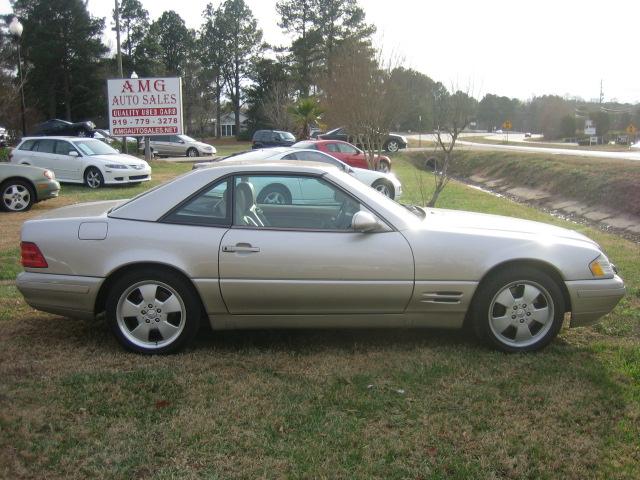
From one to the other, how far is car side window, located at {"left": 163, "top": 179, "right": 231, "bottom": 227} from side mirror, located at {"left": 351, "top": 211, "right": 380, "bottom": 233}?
0.90 m

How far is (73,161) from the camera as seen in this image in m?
17.2

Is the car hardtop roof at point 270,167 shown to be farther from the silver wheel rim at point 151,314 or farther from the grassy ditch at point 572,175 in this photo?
the grassy ditch at point 572,175

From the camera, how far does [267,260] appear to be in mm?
4316

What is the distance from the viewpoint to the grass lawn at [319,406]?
3094 mm

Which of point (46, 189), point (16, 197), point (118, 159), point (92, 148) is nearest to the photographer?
point (16, 197)

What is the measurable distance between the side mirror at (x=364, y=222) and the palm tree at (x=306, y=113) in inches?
1377

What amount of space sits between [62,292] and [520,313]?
131 inches

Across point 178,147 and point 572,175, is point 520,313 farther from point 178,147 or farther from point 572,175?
Answer: point 178,147

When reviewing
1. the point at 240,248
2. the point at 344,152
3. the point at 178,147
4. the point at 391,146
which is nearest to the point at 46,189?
the point at 240,248

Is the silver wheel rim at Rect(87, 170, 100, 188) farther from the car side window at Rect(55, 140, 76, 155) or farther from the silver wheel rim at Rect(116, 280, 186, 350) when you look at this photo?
the silver wheel rim at Rect(116, 280, 186, 350)

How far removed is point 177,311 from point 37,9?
187 ft

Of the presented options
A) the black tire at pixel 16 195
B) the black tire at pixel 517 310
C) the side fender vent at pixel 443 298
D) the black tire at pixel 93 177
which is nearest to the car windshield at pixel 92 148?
the black tire at pixel 93 177

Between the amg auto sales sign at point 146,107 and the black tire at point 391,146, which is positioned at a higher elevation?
the amg auto sales sign at point 146,107

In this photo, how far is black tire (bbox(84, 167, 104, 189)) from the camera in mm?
17156
